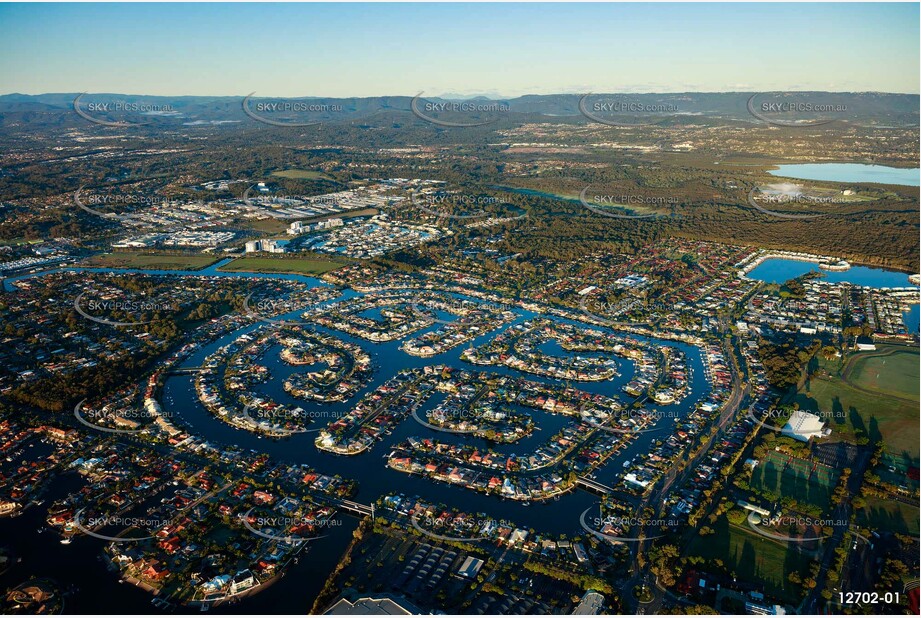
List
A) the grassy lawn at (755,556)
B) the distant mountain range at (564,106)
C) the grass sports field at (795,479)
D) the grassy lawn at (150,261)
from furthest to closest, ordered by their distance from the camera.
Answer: the distant mountain range at (564,106) < the grassy lawn at (150,261) < the grass sports field at (795,479) < the grassy lawn at (755,556)

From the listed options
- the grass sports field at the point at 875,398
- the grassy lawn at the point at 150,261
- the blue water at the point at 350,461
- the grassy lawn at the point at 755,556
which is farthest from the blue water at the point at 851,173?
the grassy lawn at the point at 755,556

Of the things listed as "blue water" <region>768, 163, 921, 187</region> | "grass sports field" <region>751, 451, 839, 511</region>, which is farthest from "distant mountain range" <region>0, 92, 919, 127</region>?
"grass sports field" <region>751, 451, 839, 511</region>

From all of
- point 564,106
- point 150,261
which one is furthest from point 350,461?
point 564,106

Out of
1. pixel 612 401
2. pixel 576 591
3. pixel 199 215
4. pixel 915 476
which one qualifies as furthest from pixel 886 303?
pixel 199 215

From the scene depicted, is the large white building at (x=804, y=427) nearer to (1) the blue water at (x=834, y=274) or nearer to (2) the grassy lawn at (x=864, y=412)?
(2) the grassy lawn at (x=864, y=412)

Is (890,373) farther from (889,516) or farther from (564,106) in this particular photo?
(564,106)

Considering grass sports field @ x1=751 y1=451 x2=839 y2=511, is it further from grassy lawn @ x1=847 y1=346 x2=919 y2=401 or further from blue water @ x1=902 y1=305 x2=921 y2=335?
blue water @ x1=902 y1=305 x2=921 y2=335
